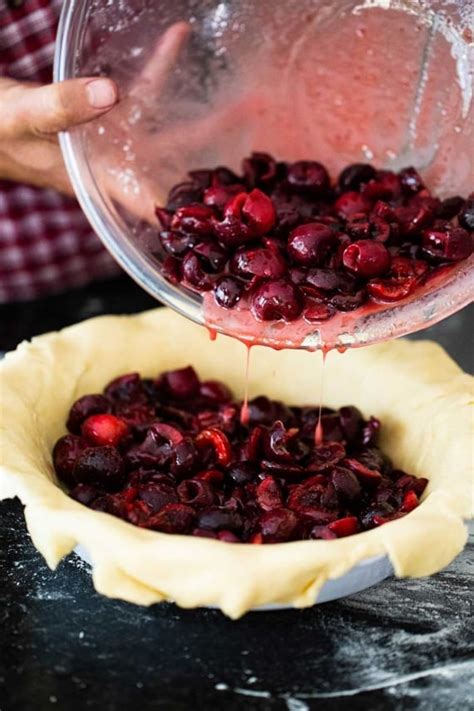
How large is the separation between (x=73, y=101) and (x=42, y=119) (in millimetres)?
99

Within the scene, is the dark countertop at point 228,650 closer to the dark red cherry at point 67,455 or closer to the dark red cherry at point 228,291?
the dark red cherry at point 67,455

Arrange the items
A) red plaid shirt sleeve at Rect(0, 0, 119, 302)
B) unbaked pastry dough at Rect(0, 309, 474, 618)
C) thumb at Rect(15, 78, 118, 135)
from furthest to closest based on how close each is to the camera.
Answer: red plaid shirt sleeve at Rect(0, 0, 119, 302) < thumb at Rect(15, 78, 118, 135) < unbaked pastry dough at Rect(0, 309, 474, 618)

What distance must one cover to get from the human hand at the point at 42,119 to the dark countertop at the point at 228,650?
823 mm

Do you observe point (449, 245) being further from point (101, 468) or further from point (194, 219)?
point (101, 468)

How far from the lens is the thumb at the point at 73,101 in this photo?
1.91m

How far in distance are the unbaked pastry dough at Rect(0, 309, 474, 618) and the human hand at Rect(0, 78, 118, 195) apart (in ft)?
1.31

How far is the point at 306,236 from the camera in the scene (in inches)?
71.7

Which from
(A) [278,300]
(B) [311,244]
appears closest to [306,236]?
(B) [311,244]

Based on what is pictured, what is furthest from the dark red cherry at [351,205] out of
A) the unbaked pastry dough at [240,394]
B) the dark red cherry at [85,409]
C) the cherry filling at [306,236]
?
the dark red cherry at [85,409]

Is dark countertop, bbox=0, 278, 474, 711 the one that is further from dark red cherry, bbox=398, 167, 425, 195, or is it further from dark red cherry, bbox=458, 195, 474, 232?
dark red cherry, bbox=398, 167, 425, 195

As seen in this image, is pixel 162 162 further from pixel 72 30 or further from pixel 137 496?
pixel 137 496

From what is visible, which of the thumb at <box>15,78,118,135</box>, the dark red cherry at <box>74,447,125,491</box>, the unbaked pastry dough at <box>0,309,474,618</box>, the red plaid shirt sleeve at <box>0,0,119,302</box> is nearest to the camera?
the unbaked pastry dough at <box>0,309,474,618</box>

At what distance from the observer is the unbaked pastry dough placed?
4.88 ft

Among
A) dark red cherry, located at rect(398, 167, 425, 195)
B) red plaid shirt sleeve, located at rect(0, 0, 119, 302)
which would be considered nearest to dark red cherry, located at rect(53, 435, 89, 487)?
dark red cherry, located at rect(398, 167, 425, 195)
